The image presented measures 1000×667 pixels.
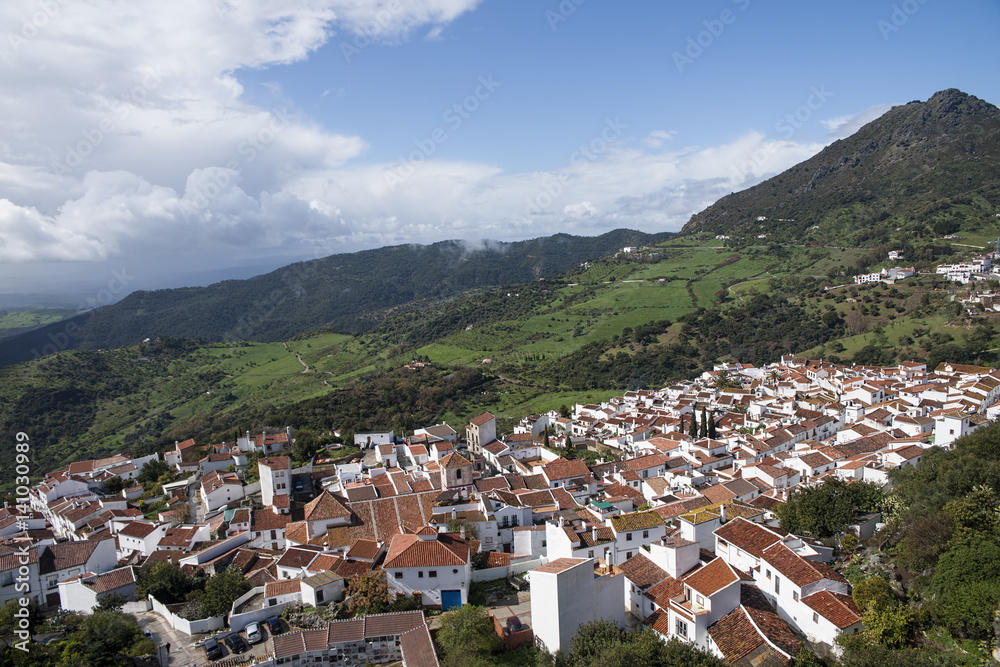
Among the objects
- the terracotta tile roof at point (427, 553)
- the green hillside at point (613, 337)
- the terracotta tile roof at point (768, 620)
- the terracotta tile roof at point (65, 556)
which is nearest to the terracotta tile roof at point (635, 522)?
the terracotta tile roof at point (768, 620)

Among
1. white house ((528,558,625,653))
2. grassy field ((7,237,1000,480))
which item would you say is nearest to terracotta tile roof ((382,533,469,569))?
white house ((528,558,625,653))

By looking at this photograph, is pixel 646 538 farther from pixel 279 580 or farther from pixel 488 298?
pixel 488 298

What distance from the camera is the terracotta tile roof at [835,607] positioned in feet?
49.4

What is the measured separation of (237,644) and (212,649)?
0.83 m

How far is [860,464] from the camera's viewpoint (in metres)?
26.9

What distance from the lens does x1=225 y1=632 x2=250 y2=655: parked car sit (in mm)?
18812

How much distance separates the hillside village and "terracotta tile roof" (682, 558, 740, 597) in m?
0.08

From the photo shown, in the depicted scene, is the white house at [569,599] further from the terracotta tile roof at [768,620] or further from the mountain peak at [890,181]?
the mountain peak at [890,181]

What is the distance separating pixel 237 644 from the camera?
1897cm

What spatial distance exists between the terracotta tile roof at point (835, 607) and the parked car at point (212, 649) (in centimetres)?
1820

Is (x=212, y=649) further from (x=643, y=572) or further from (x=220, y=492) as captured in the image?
(x=220, y=492)

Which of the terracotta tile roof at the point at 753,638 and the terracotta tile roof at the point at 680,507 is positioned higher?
the terracotta tile roof at the point at 753,638

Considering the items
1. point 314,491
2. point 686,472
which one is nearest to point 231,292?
point 314,491

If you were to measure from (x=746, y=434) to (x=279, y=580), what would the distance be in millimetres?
29055
